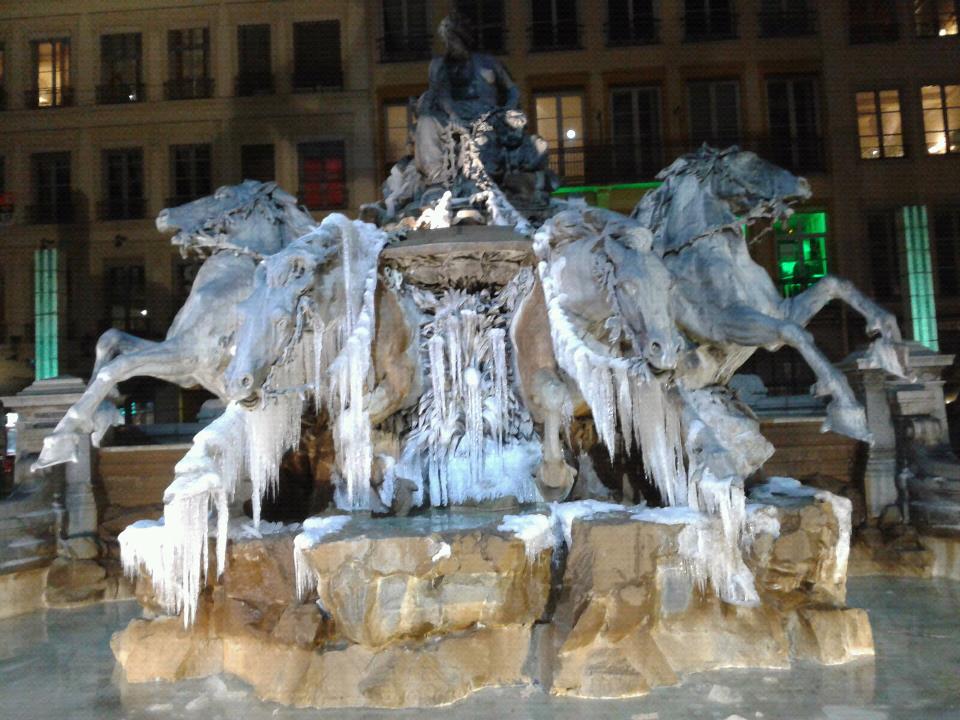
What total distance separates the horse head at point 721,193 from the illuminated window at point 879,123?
17.9 metres

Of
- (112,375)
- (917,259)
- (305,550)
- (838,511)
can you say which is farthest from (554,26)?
(305,550)

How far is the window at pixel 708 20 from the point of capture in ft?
77.7

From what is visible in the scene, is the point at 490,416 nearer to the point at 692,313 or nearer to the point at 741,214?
the point at 692,313

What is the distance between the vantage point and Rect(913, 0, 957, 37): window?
A: 23516 millimetres

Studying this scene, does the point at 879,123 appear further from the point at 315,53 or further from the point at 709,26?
the point at 315,53

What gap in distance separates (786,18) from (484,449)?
2068cm

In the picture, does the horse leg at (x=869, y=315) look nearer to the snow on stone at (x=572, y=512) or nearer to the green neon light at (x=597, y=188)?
the snow on stone at (x=572, y=512)

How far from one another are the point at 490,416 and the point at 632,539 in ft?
7.74

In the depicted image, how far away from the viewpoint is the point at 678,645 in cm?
527

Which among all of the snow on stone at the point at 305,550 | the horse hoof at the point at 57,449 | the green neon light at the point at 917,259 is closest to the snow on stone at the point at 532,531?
the snow on stone at the point at 305,550

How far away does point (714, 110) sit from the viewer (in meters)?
23.6

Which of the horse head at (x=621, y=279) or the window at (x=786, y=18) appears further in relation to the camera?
the window at (x=786, y=18)

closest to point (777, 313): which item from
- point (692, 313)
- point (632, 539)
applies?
point (692, 313)

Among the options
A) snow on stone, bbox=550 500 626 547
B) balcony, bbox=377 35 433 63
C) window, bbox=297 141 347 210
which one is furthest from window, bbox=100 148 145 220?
snow on stone, bbox=550 500 626 547
